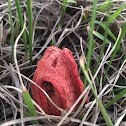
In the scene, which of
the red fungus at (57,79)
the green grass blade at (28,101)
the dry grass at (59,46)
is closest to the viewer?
the green grass blade at (28,101)

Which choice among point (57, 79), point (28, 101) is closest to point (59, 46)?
point (57, 79)

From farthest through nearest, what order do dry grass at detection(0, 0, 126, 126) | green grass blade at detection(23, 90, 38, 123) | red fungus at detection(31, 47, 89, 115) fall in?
dry grass at detection(0, 0, 126, 126) → red fungus at detection(31, 47, 89, 115) → green grass blade at detection(23, 90, 38, 123)

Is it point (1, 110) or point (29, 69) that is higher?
point (29, 69)

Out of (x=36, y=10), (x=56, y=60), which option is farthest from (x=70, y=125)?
(x=36, y=10)

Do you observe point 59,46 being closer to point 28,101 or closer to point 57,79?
point 57,79

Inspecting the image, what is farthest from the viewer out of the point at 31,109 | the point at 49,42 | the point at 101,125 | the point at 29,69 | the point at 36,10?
the point at 36,10

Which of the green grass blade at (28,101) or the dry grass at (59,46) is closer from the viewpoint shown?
the green grass blade at (28,101)

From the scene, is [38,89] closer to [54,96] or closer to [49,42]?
[54,96]

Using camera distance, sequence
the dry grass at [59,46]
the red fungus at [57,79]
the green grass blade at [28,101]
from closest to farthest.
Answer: the green grass blade at [28,101] < the red fungus at [57,79] < the dry grass at [59,46]
